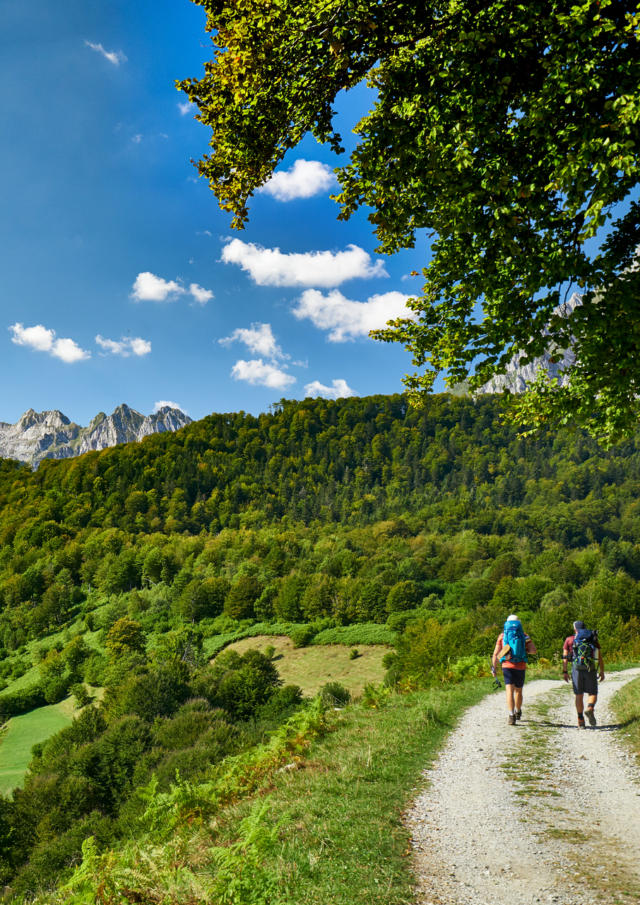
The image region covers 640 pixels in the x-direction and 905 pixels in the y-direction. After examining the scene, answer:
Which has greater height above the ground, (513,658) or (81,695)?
(513,658)

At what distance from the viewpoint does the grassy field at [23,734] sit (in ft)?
155

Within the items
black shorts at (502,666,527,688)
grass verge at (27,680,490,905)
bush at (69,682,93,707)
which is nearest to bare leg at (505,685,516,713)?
black shorts at (502,666,527,688)

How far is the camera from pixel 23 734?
6347cm

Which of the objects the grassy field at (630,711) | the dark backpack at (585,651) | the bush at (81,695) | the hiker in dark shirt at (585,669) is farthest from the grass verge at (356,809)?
the bush at (81,695)

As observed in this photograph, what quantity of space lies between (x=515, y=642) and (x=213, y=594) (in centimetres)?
11329

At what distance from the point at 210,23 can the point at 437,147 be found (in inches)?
131

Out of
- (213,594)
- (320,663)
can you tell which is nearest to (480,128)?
(320,663)

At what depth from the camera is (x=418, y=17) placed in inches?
201

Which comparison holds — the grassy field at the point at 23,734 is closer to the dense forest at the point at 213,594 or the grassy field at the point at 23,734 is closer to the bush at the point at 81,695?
the bush at the point at 81,695

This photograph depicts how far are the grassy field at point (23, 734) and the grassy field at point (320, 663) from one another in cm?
2975

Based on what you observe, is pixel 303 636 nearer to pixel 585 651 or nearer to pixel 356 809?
pixel 585 651

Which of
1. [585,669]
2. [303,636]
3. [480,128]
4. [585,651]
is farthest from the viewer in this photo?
[303,636]

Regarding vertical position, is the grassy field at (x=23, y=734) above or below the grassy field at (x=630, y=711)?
below

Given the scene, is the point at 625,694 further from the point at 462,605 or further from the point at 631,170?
the point at 462,605
